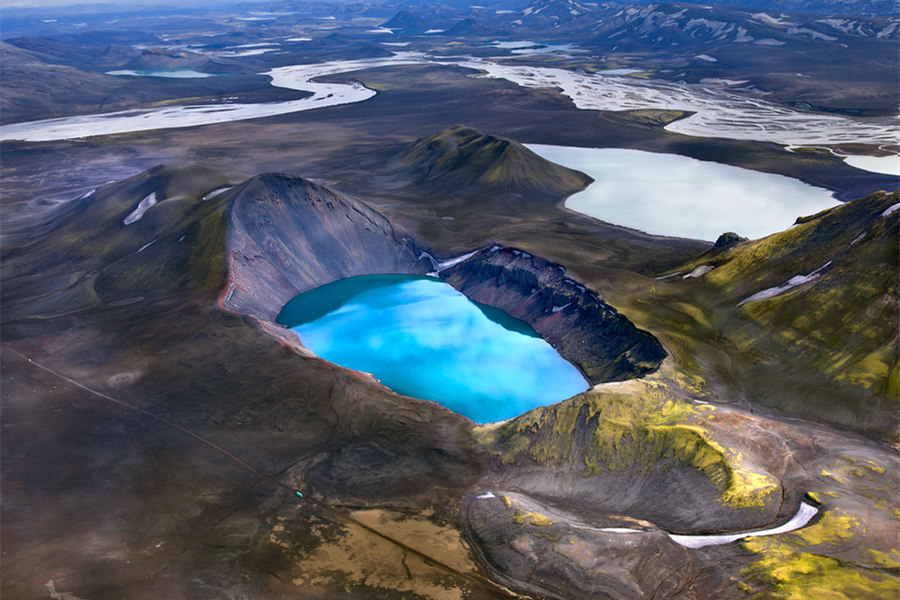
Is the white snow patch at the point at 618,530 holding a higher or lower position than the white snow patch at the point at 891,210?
lower

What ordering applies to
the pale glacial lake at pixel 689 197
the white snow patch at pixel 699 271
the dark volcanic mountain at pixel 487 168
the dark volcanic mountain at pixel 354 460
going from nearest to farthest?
1. the dark volcanic mountain at pixel 354 460
2. the white snow patch at pixel 699 271
3. the pale glacial lake at pixel 689 197
4. the dark volcanic mountain at pixel 487 168

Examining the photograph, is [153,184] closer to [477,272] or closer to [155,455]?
[477,272]

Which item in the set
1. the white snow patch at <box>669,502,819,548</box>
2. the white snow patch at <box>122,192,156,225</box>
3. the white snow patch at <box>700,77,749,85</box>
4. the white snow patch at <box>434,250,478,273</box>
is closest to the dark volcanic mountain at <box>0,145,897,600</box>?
the white snow patch at <box>669,502,819,548</box>

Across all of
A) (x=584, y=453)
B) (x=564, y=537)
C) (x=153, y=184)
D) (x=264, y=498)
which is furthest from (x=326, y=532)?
(x=153, y=184)

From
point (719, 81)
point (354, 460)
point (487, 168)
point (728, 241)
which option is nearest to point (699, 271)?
point (728, 241)

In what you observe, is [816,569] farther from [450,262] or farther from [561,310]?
[450,262]

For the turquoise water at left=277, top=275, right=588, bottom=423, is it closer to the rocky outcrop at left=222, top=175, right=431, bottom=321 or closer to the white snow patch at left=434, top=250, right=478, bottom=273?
the white snow patch at left=434, top=250, right=478, bottom=273

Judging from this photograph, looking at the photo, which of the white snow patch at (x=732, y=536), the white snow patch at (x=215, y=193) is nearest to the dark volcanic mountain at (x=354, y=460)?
the white snow patch at (x=732, y=536)

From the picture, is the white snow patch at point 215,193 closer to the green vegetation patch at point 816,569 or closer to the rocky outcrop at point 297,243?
the rocky outcrop at point 297,243
